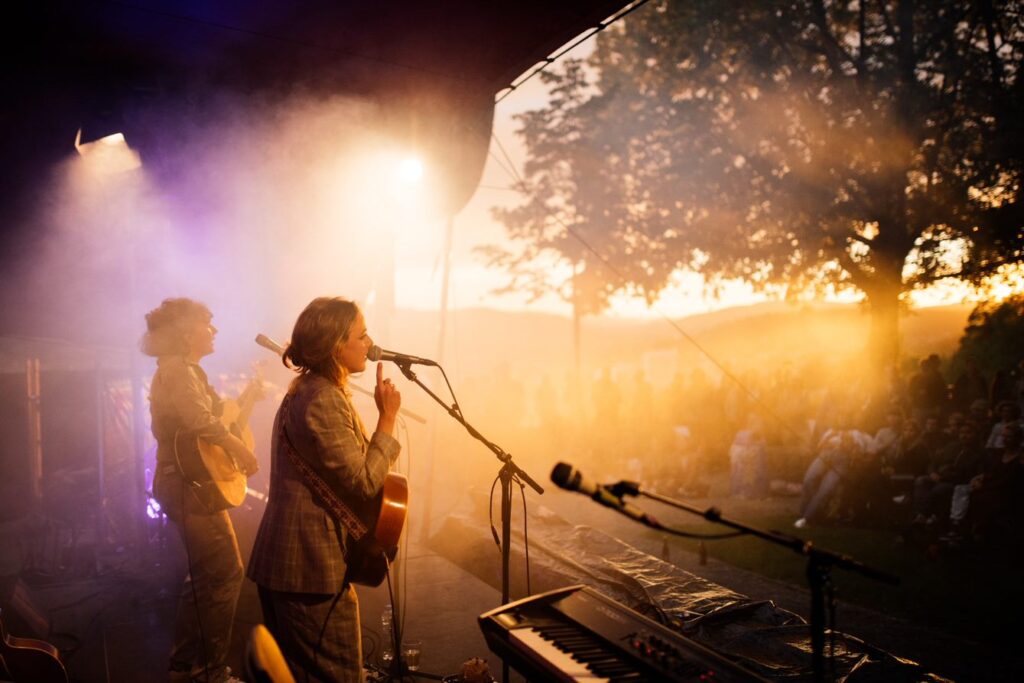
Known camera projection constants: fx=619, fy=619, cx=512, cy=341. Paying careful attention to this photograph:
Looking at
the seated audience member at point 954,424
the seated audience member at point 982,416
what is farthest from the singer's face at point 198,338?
the seated audience member at point 982,416

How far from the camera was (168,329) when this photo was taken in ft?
12.4

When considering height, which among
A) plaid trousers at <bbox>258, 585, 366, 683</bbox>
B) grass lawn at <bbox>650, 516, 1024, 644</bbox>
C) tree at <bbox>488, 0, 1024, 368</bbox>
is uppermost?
Answer: tree at <bbox>488, 0, 1024, 368</bbox>

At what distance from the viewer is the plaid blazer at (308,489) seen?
7.63 ft

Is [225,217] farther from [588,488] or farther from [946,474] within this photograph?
[946,474]

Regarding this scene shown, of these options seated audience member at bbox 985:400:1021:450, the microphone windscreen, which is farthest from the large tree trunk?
the microphone windscreen

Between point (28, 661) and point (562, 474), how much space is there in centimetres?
300

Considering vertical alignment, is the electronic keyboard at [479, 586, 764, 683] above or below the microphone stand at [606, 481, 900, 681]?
below

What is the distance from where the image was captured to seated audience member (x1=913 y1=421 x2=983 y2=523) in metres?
7.00

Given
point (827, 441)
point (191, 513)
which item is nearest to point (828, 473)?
point (827, 441)

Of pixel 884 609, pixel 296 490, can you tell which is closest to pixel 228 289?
pixel 296 490

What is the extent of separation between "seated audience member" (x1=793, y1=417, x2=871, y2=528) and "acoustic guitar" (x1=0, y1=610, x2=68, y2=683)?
25.8ft

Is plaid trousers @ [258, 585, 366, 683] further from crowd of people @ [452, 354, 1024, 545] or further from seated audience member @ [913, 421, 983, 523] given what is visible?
seated audience member @ [913, 421, 983, 523]

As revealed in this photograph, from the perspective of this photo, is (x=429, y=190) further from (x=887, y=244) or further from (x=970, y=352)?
(x=970, y=352)

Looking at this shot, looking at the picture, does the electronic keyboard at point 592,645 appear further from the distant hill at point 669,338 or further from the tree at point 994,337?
the tree at point 994,337
